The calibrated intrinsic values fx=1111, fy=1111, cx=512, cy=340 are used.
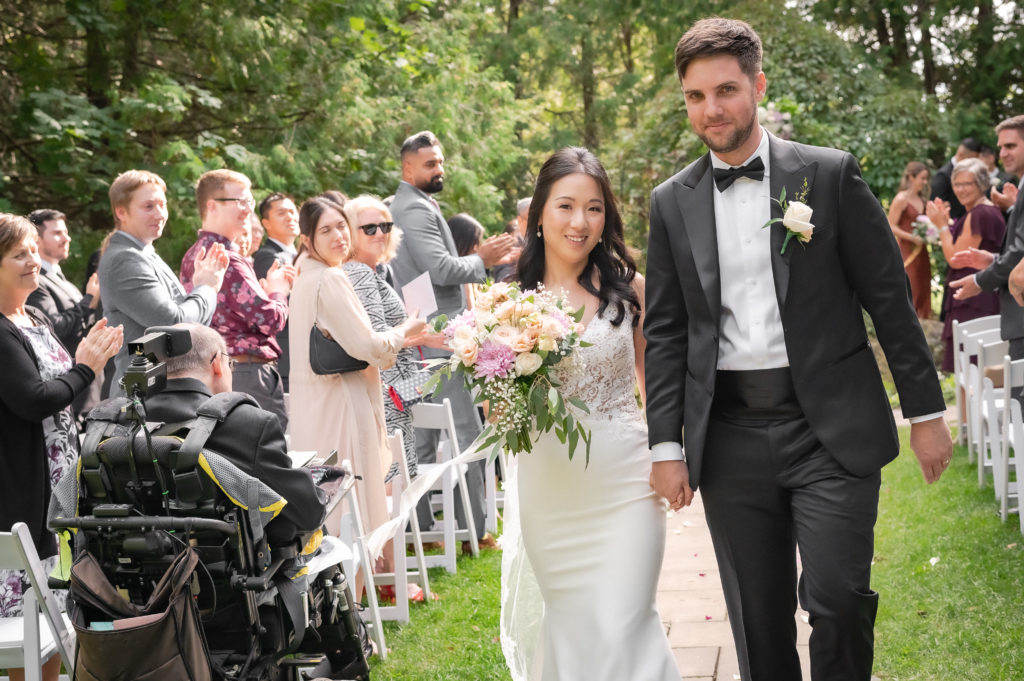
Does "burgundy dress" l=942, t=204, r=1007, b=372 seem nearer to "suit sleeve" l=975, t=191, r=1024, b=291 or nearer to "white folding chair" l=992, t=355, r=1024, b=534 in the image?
"white folding chair" l=992, t=355, r=1024, b=534

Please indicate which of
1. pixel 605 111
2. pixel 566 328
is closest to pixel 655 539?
pixel 566 328

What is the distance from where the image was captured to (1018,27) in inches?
684

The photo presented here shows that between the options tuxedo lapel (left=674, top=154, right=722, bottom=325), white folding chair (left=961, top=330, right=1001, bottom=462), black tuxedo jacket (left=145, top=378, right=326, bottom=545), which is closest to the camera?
tuxedo lapel (left=674, top=154, right=722, bottom=325)

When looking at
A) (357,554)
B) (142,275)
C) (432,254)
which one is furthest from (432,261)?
(357,554)

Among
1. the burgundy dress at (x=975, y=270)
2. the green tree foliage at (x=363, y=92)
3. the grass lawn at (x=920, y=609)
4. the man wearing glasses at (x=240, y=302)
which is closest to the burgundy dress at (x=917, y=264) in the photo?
the green tree foliage at (x=363, y=92)

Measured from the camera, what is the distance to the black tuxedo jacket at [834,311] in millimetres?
3309

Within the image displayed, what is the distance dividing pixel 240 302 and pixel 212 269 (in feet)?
1.29

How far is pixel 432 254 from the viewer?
23.7ft

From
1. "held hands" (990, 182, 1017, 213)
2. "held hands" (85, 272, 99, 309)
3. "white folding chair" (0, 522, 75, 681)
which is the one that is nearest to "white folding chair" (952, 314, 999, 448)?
"held hands" (990, 182, 1017, 213)

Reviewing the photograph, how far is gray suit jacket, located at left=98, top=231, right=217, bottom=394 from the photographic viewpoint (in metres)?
5.51

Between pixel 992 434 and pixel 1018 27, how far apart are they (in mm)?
12723

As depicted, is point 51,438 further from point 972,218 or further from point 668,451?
point 972,218

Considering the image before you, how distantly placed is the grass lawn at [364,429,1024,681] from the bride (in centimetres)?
93

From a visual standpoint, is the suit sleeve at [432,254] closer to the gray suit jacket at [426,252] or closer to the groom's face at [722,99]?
the gray suit jacket at [426,252]
